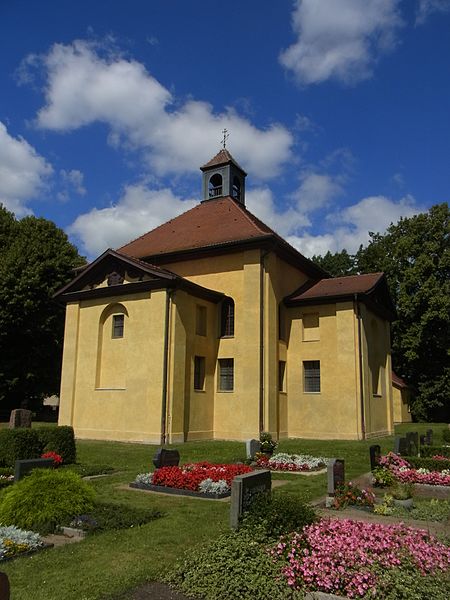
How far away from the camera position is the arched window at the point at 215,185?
107 ft

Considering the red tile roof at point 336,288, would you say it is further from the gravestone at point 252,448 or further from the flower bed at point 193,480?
the flower bed at point 193,480

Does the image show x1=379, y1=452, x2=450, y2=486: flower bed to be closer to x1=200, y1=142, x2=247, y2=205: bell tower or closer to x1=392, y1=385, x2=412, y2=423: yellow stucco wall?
x1=200, y1=142, x2=247, y2=205: bell tower

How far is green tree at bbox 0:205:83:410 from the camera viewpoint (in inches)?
1374

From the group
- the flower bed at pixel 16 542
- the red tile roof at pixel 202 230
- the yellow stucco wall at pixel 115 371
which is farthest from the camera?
the red tile roof at pixel 202 230

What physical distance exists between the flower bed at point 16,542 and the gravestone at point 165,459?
19.9 ft

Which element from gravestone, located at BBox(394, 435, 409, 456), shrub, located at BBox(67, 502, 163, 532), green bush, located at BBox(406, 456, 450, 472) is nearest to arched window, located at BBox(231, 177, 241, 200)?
gravestone, located at BBox(394, 435, 409, 456)

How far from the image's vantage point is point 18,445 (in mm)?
14992

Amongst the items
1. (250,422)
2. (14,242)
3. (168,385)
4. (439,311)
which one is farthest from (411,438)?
(14,242)

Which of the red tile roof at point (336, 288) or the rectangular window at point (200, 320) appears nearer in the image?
the rectangular window at point (200, 320)

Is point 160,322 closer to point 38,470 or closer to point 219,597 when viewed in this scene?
point 38,470

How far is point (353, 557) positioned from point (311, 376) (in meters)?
21.1

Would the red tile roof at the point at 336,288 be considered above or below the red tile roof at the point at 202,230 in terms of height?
below

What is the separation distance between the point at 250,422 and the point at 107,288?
31.0 feet

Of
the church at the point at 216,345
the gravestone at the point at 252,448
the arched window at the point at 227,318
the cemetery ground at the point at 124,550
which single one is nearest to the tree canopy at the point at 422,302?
the church at the point at 216,345
